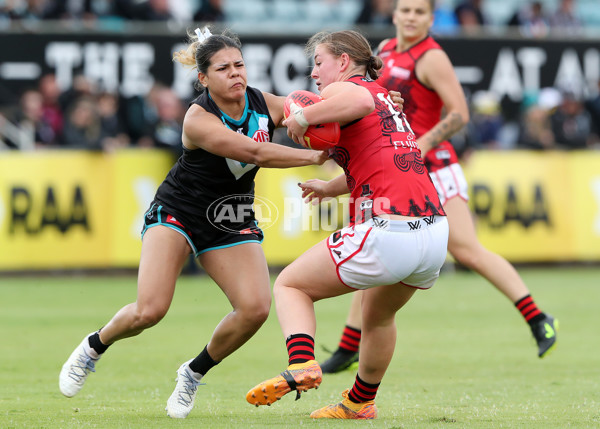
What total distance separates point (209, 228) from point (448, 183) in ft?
8.16

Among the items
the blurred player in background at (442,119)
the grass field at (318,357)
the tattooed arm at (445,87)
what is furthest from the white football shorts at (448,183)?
the grass field at (318,357)

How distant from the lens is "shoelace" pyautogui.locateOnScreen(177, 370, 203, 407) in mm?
5805

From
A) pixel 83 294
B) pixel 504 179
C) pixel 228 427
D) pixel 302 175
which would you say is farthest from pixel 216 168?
pixel 504 179

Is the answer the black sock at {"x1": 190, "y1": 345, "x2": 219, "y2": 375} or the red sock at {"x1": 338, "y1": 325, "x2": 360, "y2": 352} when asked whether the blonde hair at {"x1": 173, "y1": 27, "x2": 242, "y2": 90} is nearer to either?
the black sock at {"x1": 190, "y1": 345, "x2": 219, "y2": 375}

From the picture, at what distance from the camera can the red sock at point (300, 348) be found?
194 inches

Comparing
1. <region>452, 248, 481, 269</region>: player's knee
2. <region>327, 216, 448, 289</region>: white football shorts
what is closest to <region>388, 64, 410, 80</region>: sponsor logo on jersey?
<region>452, 248, 481, 269</region>: player's knee

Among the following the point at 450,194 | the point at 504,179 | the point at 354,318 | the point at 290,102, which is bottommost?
the point at 504,179

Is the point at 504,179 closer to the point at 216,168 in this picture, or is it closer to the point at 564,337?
the point at 564,337

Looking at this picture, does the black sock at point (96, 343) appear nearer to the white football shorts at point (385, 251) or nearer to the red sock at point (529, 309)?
the white football shorts at point (385, 251)

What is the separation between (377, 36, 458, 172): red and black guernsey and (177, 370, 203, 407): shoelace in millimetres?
2788

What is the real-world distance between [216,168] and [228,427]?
158 centimetres

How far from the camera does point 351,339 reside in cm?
734

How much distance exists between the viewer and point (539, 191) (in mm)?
14922

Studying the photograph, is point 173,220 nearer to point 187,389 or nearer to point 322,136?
point 187,389
